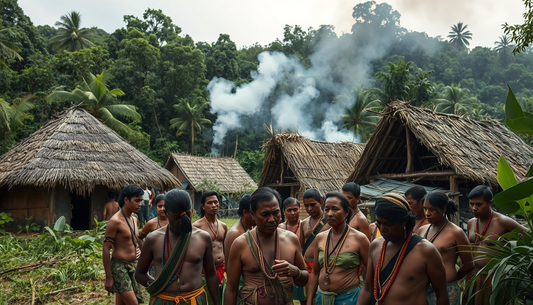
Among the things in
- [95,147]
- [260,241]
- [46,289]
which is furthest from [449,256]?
[95,147]

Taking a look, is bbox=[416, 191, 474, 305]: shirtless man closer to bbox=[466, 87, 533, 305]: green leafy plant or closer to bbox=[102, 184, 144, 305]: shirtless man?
bbox=[466, 87, 533, 305]: green leafy plant

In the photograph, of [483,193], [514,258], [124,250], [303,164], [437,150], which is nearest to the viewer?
[514,258]

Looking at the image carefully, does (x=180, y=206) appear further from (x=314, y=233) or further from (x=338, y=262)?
(x=314, y=233)

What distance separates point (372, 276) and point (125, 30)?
42.6 metres

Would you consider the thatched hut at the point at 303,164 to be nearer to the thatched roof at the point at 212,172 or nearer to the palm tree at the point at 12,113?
the thatched roof at the point at 212,172

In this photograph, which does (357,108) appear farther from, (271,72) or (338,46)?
(338,46)

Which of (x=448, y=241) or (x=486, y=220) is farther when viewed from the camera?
(x=486, y=220)

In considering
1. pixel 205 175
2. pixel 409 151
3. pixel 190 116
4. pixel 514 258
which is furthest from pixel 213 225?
pixel 190 116

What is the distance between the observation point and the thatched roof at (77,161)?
44.5 feet

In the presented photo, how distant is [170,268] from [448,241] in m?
2.67

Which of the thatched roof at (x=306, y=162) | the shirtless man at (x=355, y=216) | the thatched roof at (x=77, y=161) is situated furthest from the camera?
the thatched roof at (x=306, y=162)

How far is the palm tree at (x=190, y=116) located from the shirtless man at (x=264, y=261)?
35750 mm

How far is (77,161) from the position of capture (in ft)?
47.1

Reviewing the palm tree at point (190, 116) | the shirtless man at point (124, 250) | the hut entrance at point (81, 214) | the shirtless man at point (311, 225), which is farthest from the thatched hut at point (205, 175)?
the shirtless man at point (311, 225)
